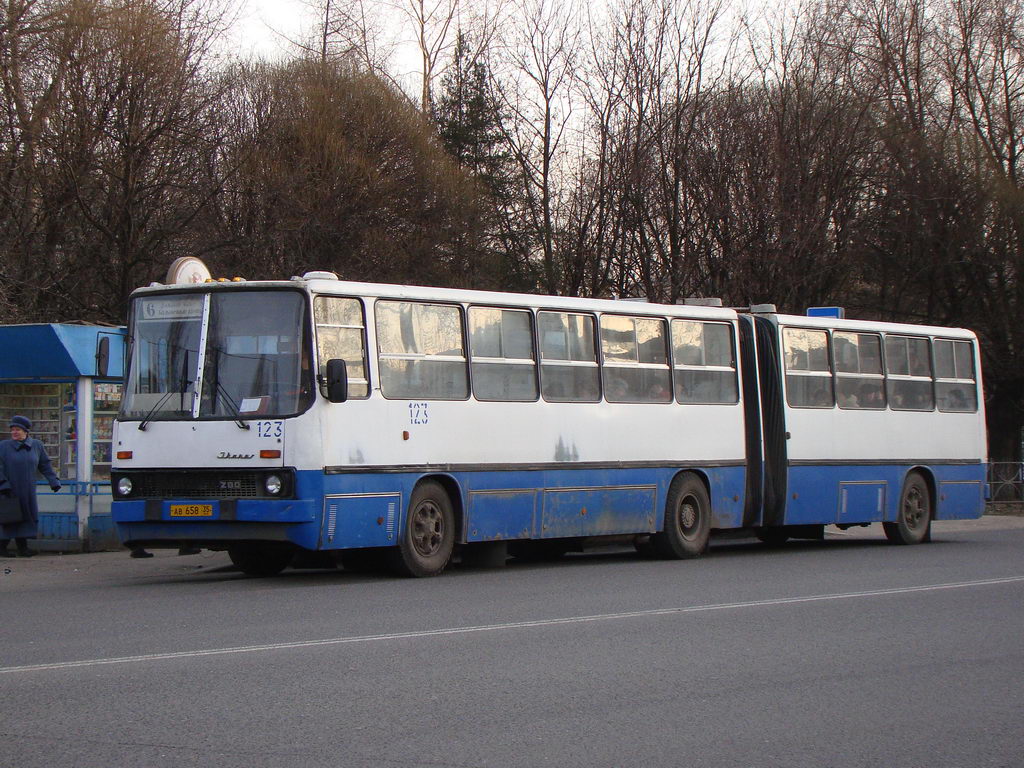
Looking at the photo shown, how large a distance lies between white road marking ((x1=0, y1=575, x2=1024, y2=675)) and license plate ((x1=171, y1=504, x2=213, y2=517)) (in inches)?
158

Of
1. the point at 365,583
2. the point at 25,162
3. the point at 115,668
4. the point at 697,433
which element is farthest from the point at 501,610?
the point at 25,162

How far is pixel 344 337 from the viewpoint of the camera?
45.5 feet

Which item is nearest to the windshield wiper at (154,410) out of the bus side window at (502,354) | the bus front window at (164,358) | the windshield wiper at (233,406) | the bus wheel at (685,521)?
the bus front window at (164,358)

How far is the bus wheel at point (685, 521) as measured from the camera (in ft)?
57.4

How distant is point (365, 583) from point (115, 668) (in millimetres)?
5790

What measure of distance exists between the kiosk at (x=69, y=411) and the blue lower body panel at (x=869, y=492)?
9.13 meters

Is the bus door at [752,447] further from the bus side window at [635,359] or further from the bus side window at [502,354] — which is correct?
the bus side window at [502,354]

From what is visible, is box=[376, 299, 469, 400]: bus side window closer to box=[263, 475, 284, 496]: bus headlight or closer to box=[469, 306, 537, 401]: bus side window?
box=[469, 306, 537, 401]: bus side window

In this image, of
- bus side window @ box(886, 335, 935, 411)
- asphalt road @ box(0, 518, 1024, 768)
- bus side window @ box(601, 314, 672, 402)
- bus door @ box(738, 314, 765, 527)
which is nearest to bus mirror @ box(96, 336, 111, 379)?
asphalt road @ box(0, 518, 1024, 768)

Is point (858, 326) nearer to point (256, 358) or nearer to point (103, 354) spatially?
point (256, 358)

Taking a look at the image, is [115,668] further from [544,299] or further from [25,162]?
[25,162]

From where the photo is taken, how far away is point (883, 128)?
120 ft

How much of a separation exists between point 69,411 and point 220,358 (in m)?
6.31

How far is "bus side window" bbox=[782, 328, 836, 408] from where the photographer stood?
63.2 feet
